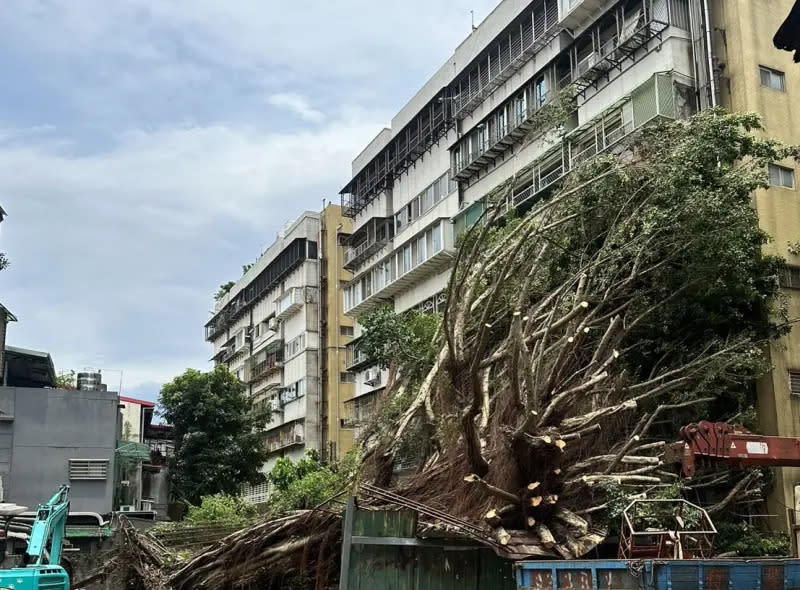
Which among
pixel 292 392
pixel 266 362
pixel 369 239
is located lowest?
pixel 292 392

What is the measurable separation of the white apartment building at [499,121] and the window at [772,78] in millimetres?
1219

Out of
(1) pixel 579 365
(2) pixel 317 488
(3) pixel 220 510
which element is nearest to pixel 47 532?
(2) pixel 317 488

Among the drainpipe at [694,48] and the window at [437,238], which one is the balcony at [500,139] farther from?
the drainpipe at [694,48]

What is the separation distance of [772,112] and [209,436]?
24436 millimetres

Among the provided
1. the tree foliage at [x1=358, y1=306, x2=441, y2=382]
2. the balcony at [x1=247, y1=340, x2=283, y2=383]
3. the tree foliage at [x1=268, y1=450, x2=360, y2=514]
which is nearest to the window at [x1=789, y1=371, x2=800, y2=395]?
the tree foliage at [x1=358, y1=306, x2=441, y2=382]

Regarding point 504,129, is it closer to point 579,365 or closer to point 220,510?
point 579,365

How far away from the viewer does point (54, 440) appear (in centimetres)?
2672

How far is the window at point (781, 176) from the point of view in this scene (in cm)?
1841


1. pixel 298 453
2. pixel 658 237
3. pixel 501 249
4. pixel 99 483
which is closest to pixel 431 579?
pixel 501 249

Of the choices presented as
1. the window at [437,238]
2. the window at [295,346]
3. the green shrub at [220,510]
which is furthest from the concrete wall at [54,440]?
the window at [295,346]

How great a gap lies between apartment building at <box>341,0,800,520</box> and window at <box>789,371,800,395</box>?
50 mm

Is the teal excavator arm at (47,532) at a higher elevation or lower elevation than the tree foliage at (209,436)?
lower

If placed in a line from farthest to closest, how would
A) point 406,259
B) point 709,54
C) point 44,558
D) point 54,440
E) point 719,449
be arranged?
point 406,259 < point 54,440 < point 709,54 < point 44,558 < point 719,449

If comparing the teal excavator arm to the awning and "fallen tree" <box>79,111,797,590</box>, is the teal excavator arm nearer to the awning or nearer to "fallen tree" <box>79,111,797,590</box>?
"fallen tree" <box>79,111,797,590</box>
